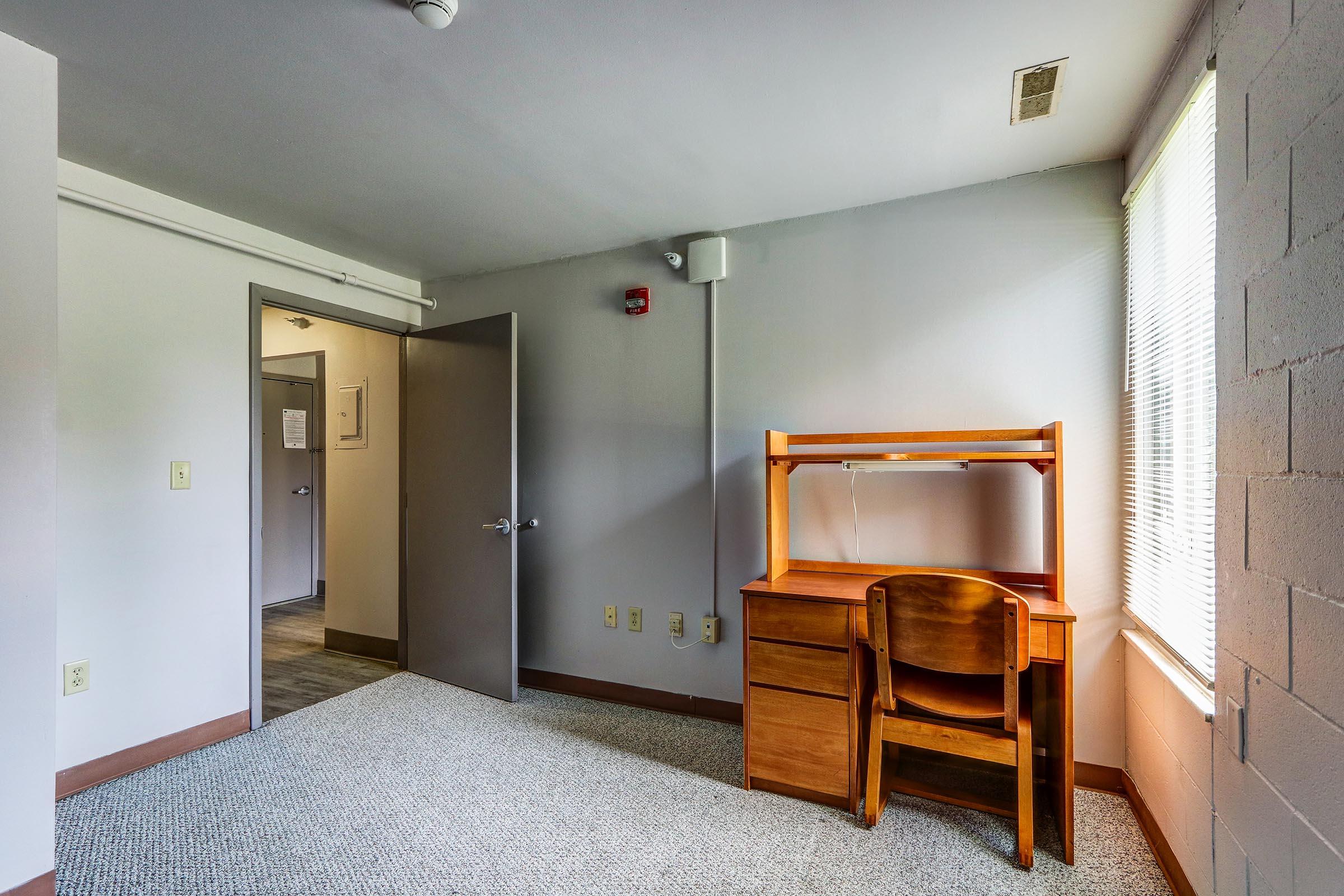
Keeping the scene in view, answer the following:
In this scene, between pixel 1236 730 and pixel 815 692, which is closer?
pixel 1236 730

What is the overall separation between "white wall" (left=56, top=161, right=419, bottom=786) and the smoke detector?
1.67 m

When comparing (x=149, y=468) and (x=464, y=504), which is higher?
(x=149, y=468)

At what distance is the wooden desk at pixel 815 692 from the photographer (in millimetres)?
2105

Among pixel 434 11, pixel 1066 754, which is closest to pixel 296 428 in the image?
pixel 434 11

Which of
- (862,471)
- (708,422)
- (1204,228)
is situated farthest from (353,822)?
(1204,228)

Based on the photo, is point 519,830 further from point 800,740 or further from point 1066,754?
point 1066,754

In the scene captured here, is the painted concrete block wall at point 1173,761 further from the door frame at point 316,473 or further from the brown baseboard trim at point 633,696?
the door frame at point 316,473

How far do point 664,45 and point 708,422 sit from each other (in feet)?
5.20

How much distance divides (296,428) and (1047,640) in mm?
5464

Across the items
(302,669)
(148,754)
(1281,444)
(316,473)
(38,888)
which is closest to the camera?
(1281,444)

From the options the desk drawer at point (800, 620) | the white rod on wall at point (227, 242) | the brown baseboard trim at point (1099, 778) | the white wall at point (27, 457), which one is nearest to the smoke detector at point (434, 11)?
the white wall at point (27, 457)

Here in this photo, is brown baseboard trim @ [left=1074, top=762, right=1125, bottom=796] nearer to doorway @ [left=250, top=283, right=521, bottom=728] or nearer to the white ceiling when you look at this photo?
the white ceiling

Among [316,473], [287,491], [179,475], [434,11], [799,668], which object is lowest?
[799,668]

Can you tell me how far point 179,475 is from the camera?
2.54 m
